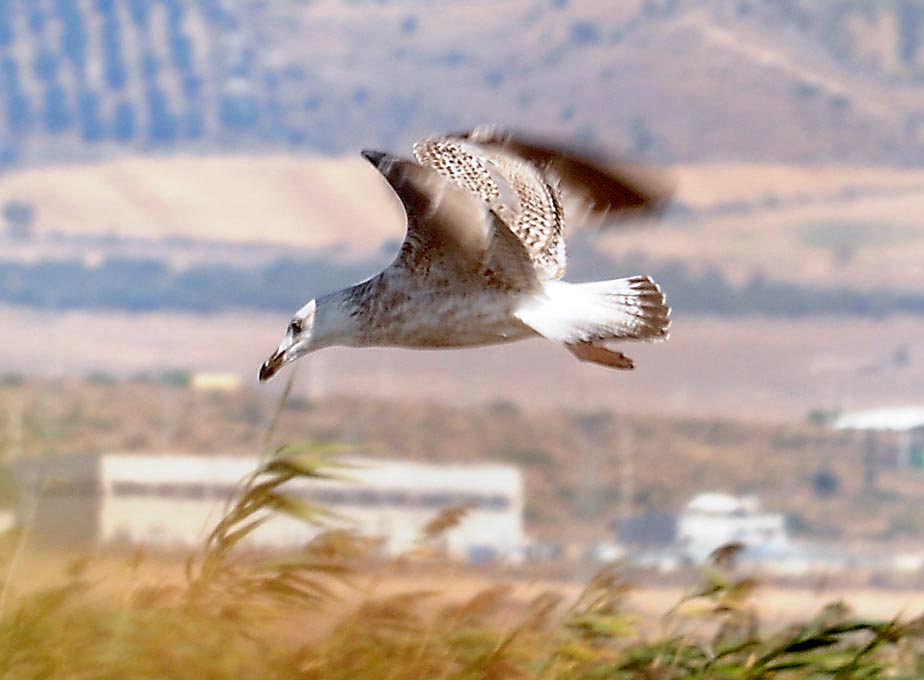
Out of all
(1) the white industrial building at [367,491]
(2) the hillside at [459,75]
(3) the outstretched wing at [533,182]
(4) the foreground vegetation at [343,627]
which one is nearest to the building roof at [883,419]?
(1) the white industrial building at [367,491]

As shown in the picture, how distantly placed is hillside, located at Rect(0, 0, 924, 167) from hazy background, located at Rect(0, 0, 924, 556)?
24 cm

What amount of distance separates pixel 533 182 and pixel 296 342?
Result: 3.25 feet

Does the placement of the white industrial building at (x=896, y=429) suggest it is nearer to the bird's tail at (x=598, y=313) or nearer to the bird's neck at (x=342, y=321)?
the bird's tail at (x=598, y=313)

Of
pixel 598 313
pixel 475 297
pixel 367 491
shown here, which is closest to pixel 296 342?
pixel 475 297

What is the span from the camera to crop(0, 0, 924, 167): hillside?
119 m

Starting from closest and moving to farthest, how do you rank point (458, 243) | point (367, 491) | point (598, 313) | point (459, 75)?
1. point (458, 243)
2. point (598, 313)
3. point (367, 491)
4. point (459, 75)

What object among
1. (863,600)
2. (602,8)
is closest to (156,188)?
(602,8)

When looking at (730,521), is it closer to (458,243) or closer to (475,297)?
(475,297)

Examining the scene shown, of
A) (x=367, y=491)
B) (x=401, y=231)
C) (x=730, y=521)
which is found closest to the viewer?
(x=367, y=491)

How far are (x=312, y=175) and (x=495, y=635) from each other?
117444 millimetres

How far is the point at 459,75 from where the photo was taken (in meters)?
135

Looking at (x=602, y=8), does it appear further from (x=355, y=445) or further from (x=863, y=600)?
(x=355, y=445)

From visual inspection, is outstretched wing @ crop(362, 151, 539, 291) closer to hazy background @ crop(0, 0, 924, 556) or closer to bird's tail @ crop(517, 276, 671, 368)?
bird's tail @ crop(517, 276, 671, 368)

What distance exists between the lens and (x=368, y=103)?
136 m
